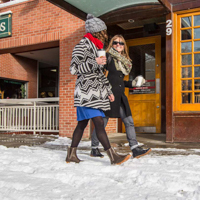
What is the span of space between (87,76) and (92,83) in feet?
0.34

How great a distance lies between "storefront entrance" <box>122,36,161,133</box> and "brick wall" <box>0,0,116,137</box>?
88 centimetres

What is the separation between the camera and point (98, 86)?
3.39 m

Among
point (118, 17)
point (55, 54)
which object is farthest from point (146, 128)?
point (55, 54)

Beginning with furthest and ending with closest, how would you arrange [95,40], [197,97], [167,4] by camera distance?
[197,97] < [167,4] < [95,40]

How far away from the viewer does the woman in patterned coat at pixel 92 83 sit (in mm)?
3287

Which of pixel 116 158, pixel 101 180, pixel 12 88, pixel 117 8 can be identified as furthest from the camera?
pixel 12 88

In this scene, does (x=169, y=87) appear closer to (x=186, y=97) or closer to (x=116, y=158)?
(x=186, y=97)

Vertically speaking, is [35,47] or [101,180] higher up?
[35,47]

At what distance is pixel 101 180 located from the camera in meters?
2.69

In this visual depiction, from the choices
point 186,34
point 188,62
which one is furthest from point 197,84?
point 186,34

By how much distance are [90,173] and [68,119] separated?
4.38m

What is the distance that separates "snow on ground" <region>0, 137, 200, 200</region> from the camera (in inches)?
88.8

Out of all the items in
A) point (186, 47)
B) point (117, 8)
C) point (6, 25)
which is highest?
point (6, 25)

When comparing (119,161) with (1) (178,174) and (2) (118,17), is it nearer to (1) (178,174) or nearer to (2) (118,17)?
(1) (178,174)
